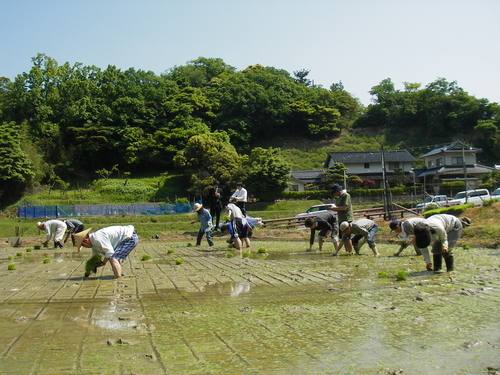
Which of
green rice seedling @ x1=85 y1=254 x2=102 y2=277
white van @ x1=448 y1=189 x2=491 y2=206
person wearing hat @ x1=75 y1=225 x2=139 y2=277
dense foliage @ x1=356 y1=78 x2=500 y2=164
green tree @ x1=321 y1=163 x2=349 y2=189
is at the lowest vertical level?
white van @ x1=448 y1=189 x2=491 y2=206

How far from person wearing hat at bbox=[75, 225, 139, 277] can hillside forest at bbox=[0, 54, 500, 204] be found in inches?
1599

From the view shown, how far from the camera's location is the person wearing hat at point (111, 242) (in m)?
8.89

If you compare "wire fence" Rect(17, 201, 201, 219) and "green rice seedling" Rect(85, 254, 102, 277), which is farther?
"wire fence" Rect(17, 201, 201, 219)

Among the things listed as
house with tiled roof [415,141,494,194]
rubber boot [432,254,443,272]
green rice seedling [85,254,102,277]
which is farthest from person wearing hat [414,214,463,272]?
house with tiled roof [415,141,494,194]

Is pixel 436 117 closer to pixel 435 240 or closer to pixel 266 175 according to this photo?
pixel 266 175

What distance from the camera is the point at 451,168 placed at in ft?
196

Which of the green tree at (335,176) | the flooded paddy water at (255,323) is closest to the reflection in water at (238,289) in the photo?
the flooded paddy water at (255,323)

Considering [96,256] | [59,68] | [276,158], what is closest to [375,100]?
[276,158]

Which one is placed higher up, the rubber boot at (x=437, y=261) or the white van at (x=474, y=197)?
the rubber boot at (x=437, y=261)

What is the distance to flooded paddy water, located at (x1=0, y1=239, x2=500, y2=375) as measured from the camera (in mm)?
4023

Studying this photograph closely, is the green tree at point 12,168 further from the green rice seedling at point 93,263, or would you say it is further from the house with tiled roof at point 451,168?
the green rice seedling at point 93,263

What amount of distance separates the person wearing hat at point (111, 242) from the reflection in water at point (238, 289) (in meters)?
2.48

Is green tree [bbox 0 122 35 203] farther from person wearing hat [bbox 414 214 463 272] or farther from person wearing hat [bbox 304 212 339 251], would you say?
person wearing hat [bbox 414 214 463 272]

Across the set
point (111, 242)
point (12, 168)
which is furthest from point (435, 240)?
point (12, 168)
